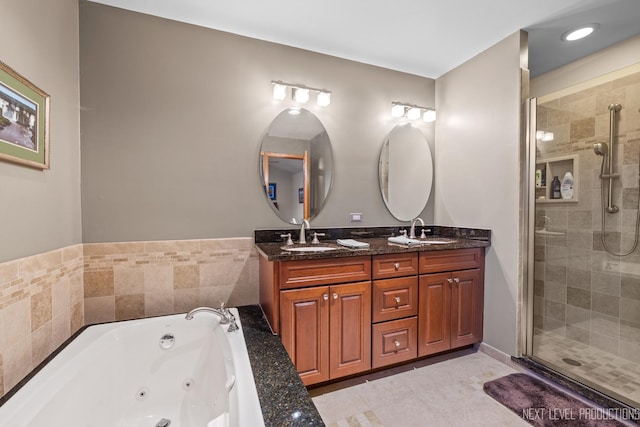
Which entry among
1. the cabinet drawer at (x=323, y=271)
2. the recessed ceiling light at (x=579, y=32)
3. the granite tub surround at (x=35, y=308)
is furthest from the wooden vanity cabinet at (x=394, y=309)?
the recessed ceiling light at (x=579, y=32)

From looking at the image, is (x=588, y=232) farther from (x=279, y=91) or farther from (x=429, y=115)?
(x=279, y=91)

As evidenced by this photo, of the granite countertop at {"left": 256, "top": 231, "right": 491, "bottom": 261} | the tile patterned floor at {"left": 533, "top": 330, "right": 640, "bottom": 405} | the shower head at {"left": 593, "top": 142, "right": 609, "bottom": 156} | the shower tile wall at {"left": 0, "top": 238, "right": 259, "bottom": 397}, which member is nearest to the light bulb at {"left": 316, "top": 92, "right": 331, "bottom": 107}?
the granite countertop at {"left": 256, "top": 231, "right": 491, "bottom": 261}

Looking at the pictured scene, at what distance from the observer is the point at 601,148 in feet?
6.73

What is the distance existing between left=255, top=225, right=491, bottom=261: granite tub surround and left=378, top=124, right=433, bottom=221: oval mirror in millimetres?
230

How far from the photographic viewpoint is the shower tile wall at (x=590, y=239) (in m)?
1.96

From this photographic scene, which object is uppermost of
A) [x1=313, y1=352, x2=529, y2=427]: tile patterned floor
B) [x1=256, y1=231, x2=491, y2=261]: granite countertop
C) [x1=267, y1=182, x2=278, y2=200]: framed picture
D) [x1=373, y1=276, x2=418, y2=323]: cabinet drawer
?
[x1=267, y1=182, x2=278, y2=200]: framed picture

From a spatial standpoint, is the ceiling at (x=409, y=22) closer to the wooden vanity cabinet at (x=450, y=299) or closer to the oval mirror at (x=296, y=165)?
the oval mirror at (x=296, y=165)

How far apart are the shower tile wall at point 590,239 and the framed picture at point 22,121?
3060 mm

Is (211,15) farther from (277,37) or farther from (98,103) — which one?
(98,103)

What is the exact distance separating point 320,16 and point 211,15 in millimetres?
752

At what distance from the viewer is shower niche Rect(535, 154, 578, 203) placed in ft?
6.74

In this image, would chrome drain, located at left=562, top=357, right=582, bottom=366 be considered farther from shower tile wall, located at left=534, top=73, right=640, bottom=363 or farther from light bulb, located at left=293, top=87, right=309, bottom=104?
light bulb, located at left=293, top=87, right=309, bottom=104

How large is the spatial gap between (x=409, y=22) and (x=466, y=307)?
7.26 feet

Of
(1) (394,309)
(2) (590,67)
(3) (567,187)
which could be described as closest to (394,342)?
(1) (394,309)
